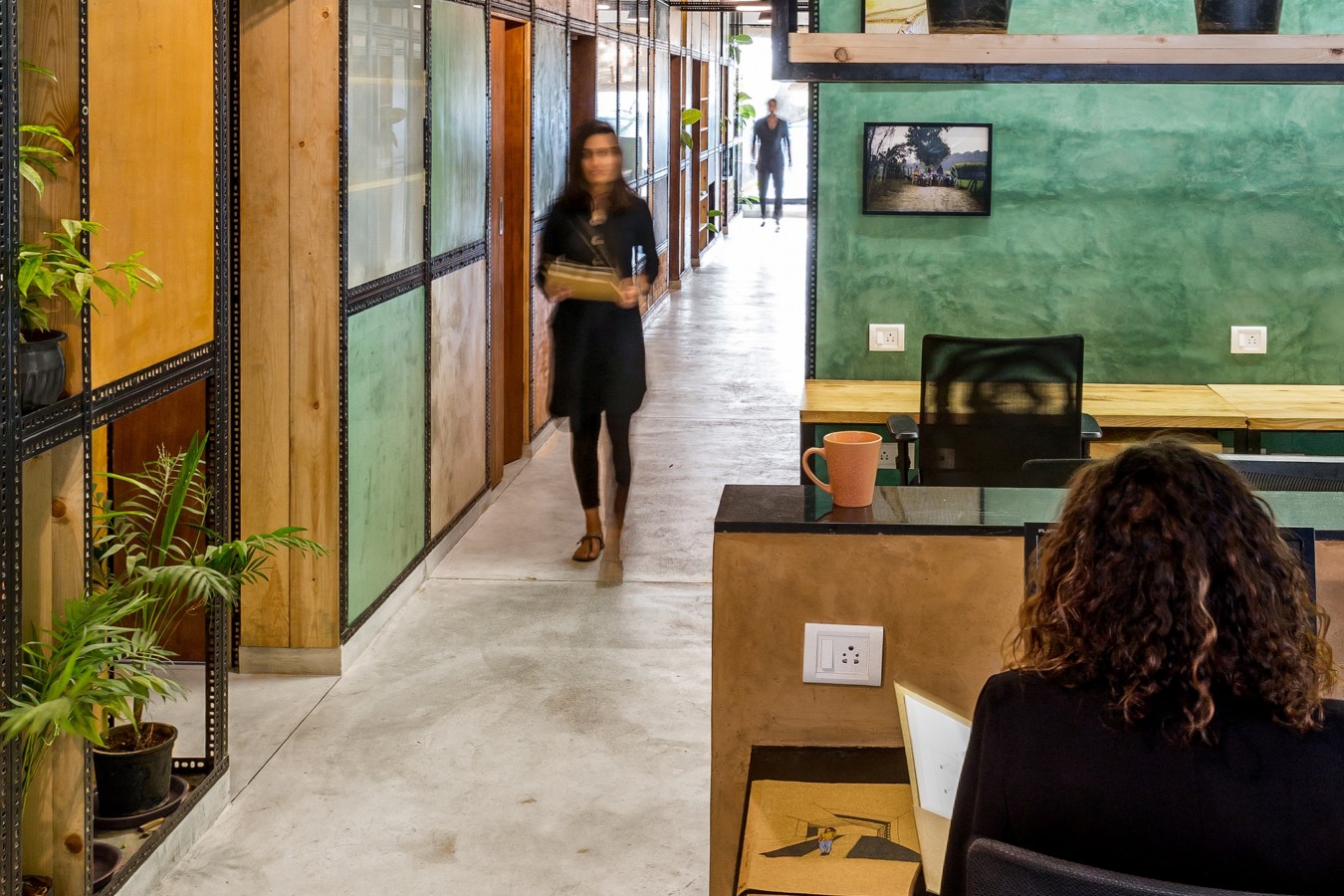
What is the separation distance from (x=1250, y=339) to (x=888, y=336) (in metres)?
1.34

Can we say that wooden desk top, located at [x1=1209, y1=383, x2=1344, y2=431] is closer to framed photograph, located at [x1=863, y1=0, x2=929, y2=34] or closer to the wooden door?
framed photograph, located at [x1=863, y1=0, x2=929, y2=34]

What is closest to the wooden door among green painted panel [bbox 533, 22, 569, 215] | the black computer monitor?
green painted panel [bbox 533, 22, 569, 215]

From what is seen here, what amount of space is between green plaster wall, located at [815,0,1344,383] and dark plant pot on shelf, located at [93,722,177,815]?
302 cm

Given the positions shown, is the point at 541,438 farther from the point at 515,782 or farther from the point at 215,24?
the point at 215,24

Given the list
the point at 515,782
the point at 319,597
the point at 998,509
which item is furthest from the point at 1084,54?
the point at 319,597

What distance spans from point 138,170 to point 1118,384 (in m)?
3.81

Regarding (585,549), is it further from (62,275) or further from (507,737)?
(62,275)

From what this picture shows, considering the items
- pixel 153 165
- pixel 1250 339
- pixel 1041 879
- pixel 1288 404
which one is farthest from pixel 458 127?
pixel 1041 879

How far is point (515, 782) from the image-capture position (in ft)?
12.7

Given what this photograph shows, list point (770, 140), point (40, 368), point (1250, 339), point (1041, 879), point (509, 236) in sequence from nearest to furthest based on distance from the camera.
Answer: point (1041, 879), point (40, 368), point (1250, 339), point (509, 236), point (770, 140)

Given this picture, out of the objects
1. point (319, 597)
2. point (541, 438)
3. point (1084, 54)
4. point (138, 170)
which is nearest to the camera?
point (1084, 54)

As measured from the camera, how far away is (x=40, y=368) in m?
2.58

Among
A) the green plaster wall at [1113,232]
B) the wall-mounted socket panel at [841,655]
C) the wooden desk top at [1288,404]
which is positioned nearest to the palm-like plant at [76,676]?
the wall-mounted socket panel at [841,655]

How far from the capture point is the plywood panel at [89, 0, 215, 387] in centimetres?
287
